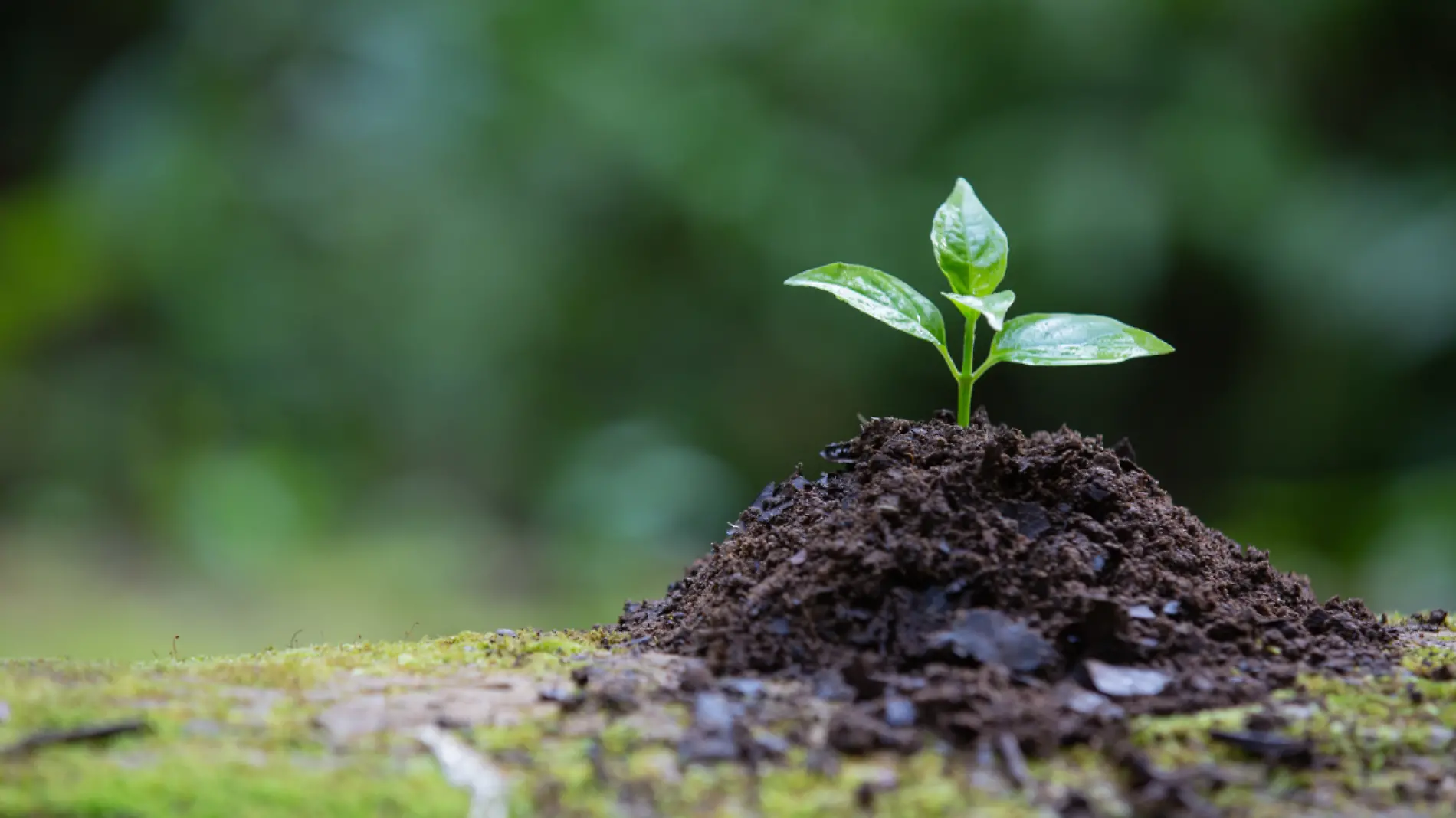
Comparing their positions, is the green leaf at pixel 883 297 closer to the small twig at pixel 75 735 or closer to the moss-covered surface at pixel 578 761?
the moss-covered surface at pixel 578 761

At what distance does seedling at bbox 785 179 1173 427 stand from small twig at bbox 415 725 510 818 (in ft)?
3.64

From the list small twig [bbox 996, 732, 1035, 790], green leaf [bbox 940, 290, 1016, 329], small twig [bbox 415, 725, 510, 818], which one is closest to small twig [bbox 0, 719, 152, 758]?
small twig [bbox 415, 725, 510, 818]

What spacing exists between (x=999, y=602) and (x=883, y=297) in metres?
0.72

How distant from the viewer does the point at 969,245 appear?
2.34 metres

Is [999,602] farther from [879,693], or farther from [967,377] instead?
[967,377]

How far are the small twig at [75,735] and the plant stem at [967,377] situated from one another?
159 centimetres

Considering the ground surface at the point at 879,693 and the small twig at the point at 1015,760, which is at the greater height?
the ground surface at the point at 879,693


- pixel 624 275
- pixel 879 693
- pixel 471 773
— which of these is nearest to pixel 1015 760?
pixel 879 693

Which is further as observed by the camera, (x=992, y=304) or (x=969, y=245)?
(x=969, y=245)

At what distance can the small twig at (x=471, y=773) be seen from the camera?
1.36 meters

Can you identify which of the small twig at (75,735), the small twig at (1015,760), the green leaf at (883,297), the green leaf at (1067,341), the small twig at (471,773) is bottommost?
the small twig at (1015,760)

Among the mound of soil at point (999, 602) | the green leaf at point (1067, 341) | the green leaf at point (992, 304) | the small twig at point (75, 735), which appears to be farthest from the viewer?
the green leaf at point (1067, 341)

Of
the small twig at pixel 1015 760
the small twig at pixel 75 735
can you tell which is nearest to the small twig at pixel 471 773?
the small twig at pixel 75 735

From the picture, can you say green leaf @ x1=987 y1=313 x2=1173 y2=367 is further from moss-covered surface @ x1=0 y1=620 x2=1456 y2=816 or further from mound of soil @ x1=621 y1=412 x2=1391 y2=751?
moss-covered surface @ x1=0 y1=620 x2=1456 y2=816
